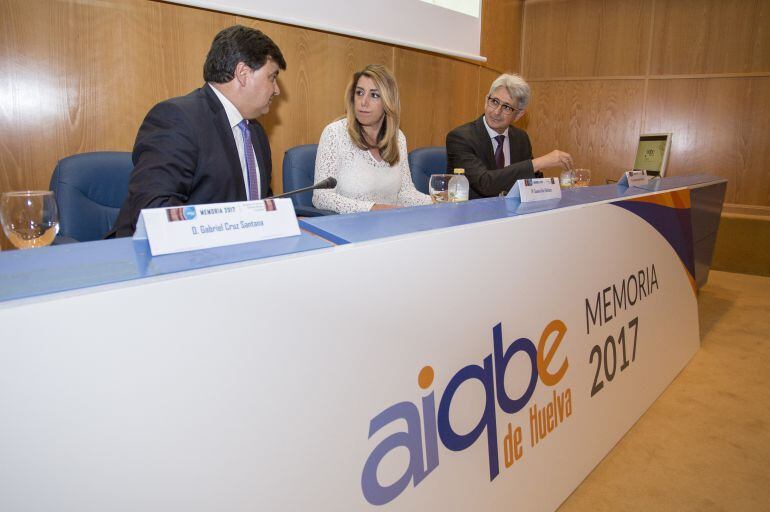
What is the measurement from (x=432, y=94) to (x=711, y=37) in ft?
8.56

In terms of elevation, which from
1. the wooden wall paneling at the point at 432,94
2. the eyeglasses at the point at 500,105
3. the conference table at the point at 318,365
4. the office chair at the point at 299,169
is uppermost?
the wooden wall paneling at the point at 432,94

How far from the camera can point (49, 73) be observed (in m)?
2.04

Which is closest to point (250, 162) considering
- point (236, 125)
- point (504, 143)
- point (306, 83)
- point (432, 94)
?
point (236, 125)

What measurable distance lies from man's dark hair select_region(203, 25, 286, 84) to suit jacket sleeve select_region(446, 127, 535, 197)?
1.21 m

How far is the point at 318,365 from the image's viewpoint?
76 centimetres

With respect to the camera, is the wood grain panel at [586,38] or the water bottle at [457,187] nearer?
the water bottle at [457,187]

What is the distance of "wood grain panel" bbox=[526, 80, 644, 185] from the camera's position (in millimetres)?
4777

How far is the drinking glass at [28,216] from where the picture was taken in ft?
2.91

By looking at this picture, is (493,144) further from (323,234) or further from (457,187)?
(323,234)

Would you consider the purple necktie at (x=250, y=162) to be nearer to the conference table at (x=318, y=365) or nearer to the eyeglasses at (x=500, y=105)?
the conference table at (x=318, y=365)

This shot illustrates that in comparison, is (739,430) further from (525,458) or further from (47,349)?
(47,349)

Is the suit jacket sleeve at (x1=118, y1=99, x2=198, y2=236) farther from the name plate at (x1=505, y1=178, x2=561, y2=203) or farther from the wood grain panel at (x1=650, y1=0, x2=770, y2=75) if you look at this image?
the wood grain panel at (x1=650, y1=0, x2=770, y2=75)

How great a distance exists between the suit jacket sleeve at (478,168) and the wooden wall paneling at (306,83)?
0.78 m

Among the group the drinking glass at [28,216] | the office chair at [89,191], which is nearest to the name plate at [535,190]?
the drinking glass at [28,216]
